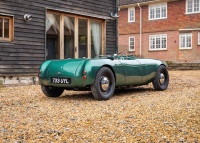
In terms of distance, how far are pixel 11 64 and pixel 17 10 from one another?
1.81 meters

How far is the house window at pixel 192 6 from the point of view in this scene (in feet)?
79.8

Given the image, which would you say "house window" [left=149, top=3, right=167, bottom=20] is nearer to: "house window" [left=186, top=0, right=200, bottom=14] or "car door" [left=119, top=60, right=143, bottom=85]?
"house window" [left=186, top=0, right=200, bottom=14]

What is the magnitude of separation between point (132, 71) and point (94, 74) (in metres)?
1.33

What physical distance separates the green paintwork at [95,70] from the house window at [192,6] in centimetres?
1811

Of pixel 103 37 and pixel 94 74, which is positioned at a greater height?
pixel 103 37

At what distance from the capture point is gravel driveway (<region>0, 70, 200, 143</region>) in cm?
358

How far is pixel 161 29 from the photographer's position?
26.2 m

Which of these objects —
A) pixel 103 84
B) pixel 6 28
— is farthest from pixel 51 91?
pixel 6 28

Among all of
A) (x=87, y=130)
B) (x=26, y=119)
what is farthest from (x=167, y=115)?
(x=26, y=119)

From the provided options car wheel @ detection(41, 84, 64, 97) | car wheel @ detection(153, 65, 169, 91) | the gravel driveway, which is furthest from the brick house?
the gravel driveway

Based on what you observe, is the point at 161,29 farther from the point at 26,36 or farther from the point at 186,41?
the point at 26,36

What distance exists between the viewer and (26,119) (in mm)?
4590

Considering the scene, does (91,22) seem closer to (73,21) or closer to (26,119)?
(73,21)

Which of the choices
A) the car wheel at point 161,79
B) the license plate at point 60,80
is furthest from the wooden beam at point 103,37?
the license plate at point 60,80
